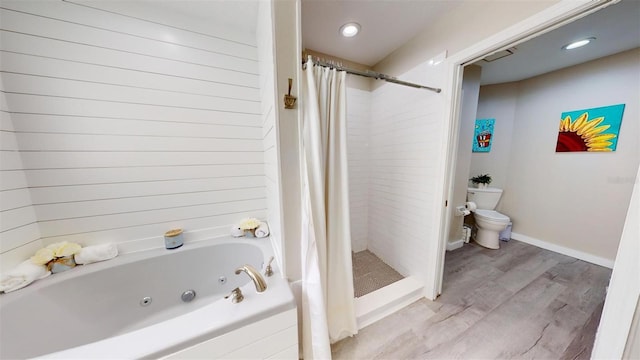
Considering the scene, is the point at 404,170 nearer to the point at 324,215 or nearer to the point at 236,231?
the point at 324,215

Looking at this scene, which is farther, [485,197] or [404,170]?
[485,197]

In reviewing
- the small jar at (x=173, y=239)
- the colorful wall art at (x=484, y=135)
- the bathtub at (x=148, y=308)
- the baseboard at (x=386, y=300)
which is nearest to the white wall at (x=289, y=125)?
the bathtub at (x=148, y=308)

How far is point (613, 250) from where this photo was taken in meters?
1.90

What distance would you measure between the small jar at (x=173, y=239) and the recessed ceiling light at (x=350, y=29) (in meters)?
2.07

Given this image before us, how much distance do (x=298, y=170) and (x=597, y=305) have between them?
8.72 feet

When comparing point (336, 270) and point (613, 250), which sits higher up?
point (336, 270)

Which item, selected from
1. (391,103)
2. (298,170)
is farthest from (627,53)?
(298,170)

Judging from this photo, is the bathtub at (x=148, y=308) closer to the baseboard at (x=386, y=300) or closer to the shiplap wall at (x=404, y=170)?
the baseboard at (x=386, y=300)

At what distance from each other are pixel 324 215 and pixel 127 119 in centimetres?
147

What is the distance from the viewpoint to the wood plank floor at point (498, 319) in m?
1.16

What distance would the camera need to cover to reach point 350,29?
145 centimetres

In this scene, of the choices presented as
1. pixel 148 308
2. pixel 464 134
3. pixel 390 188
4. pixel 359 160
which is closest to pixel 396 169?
pixel 390 188

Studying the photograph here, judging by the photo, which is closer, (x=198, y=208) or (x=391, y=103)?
(x=198, y=208)

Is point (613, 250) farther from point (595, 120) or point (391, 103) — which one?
point (391, 103)
